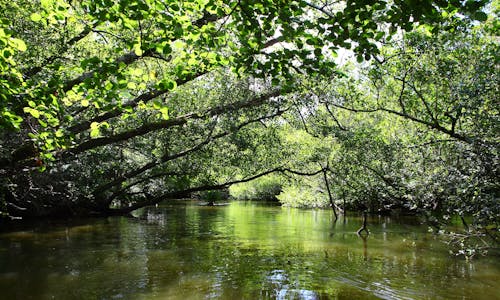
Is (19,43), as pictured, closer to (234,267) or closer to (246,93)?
(234,267)

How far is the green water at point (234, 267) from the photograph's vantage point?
9.77 meters

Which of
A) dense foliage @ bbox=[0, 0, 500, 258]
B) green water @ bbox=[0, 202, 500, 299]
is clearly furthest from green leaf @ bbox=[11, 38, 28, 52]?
green water @ bbox=[0, 202, 500, 299]

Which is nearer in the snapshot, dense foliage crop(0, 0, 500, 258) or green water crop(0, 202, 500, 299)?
dense foliage crop(0, 0, 500, 258)

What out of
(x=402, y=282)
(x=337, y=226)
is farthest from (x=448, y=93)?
(x=337, y=226)

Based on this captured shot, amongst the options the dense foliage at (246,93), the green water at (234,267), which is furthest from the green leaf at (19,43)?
the green water at (234,267)

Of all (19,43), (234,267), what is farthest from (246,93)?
(19,43)

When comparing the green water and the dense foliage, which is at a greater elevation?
the dense foliage

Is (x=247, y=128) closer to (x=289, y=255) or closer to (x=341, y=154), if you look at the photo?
(x=341, y=154)

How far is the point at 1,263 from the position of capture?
12.4 metres

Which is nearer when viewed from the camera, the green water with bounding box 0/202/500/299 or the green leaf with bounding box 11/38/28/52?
the green leaf with bounding box 11/38/28/52

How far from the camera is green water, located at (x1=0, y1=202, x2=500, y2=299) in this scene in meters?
9.77

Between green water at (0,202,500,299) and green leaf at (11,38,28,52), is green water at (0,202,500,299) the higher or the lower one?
the lower one

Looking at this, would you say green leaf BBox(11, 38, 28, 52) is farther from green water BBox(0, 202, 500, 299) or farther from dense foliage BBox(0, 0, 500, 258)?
green water BBox(0, 202, 500, 299)

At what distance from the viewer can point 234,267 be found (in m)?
12.3
